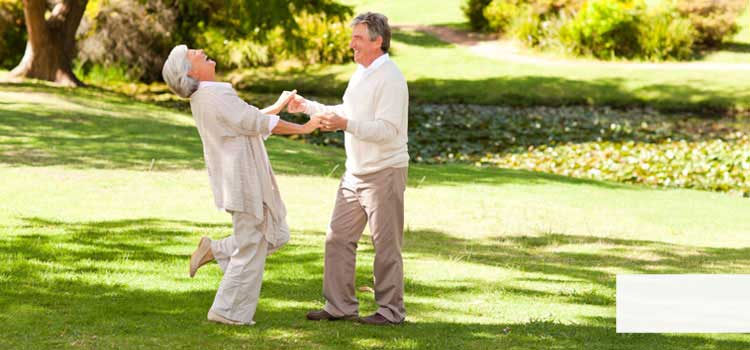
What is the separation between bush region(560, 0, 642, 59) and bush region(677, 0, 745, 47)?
5.73 feet

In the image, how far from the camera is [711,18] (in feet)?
109

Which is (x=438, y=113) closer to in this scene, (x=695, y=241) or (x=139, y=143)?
(x=139, y=143)

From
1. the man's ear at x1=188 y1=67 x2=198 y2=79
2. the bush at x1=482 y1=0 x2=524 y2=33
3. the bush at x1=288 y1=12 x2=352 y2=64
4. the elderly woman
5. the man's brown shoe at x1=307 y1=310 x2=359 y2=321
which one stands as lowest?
the bush at x1=288 y1=12 x2=352 y2=64

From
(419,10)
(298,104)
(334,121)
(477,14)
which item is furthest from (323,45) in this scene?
(334,121)

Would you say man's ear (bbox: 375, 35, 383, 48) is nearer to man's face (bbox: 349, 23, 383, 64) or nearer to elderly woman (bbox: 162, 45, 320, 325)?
man's face (bbox: 349, 23, 383, 64)

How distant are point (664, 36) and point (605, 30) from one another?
5.51 feet

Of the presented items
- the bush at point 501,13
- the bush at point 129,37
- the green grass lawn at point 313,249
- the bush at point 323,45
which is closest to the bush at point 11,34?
the bush at point 129,37

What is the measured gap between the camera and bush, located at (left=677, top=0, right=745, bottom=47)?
108ft

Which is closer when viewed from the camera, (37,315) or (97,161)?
(37,315)

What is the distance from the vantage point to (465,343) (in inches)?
246

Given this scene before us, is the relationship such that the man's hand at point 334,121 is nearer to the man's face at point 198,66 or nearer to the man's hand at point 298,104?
the man's hand at point 298,104

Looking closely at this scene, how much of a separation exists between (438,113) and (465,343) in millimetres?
19487

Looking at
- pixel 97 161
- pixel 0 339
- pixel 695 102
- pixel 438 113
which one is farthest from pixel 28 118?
pixel 695 102
